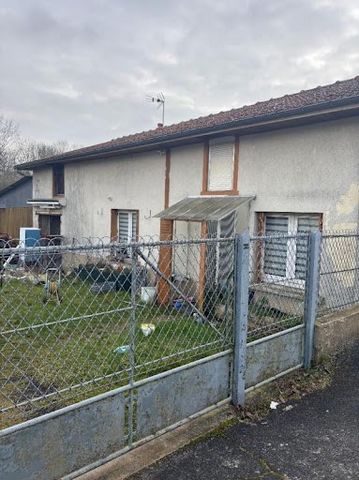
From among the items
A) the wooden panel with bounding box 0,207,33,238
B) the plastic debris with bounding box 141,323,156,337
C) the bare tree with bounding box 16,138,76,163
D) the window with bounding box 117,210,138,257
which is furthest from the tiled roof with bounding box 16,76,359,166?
the bare tree with bounding box 16,138,76,163

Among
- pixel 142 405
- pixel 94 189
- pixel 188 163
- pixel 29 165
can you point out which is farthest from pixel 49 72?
pixel 142 405

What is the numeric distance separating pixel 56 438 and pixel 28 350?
3.30m

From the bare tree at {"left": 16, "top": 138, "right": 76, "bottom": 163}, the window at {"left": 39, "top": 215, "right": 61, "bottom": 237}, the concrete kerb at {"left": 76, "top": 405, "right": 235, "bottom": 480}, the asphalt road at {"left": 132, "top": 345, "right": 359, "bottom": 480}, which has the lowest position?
the asphalt road at {"left": 132, "top": 345, "right": 359, "bottom": 480}

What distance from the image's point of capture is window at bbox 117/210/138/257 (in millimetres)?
11469

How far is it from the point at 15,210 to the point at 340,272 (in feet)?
53.9

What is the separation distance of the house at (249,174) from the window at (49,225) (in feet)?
12.0

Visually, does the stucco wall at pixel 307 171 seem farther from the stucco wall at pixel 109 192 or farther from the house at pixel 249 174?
the stucco wall at pixel 109 192

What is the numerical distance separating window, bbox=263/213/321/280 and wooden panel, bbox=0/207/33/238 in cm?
1302

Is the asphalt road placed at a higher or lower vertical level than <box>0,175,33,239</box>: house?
lower

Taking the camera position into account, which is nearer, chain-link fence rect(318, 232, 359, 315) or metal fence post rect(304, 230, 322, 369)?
metal fence post rect(304, 230, 322, 369)

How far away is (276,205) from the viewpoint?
7504mm

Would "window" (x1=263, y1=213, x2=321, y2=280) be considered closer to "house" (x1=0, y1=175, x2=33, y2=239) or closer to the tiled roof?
the tiled roof

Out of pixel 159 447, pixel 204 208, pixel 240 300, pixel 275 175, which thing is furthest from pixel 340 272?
pixel 159 447

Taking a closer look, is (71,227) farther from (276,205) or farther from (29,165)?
(276,205)
